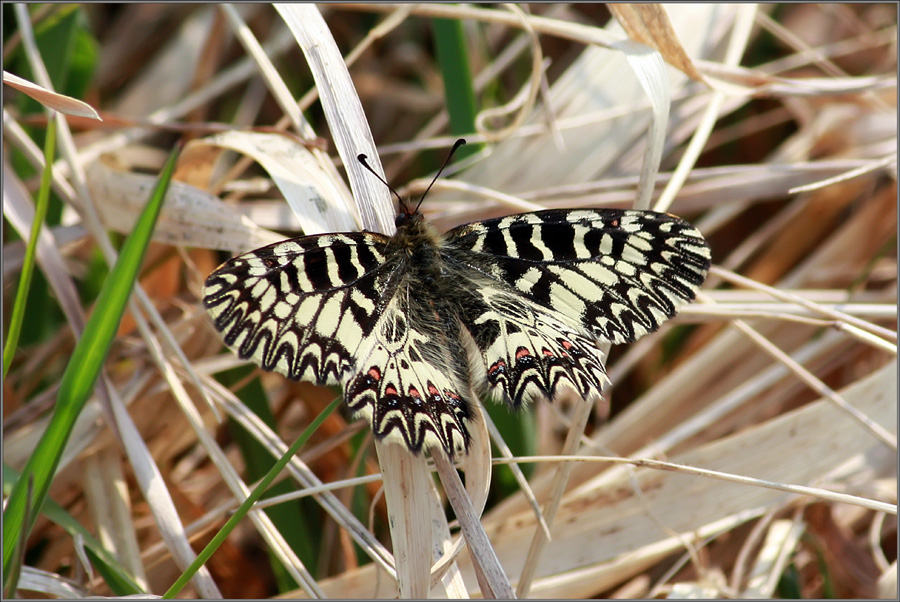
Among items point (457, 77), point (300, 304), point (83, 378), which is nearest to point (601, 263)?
point (300, 304)

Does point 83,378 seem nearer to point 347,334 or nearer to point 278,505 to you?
point 347,334

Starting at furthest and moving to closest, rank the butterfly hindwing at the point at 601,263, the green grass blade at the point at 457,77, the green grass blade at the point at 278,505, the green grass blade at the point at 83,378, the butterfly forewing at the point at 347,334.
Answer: the green grass blade at the point at 457,77
the green grass blade at the point at 278,505
the butterfly hindwing at the point at 601,263
the butterfly forewing at the point at 347,334
the green grass blade at the point at 83,378

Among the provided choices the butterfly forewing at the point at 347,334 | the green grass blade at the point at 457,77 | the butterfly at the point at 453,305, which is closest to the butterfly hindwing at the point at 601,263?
the butterfly at the point at 453,305

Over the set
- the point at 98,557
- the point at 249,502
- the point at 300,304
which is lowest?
the point at 98,557

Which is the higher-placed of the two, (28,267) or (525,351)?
(28,267)

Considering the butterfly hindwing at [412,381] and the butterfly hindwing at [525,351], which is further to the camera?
the butterfly hindwing at [525,351]

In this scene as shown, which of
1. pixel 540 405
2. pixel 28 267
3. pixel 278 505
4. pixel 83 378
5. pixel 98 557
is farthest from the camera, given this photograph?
pixel 540 405

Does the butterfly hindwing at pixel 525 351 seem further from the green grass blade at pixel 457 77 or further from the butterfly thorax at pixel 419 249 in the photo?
the green grass blade at pixel 457 77
